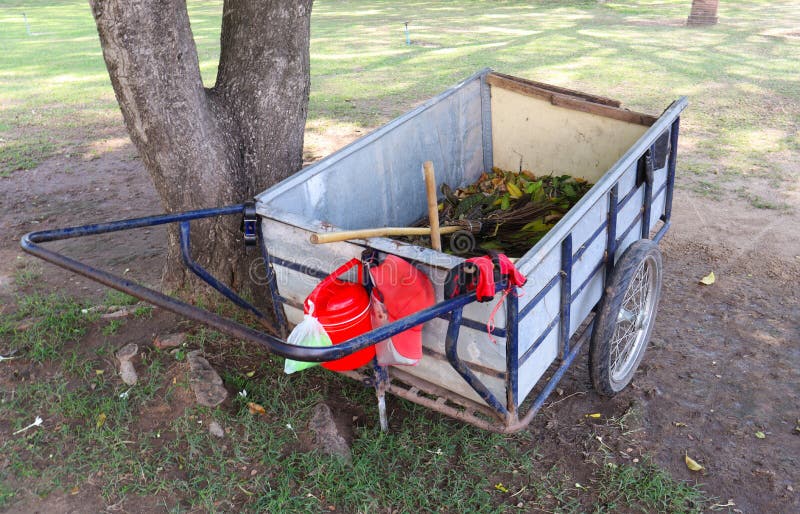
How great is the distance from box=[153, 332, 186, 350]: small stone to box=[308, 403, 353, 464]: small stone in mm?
918

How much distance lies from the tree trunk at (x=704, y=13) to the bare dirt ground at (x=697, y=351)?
8782mm

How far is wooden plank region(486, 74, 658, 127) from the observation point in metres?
3.97

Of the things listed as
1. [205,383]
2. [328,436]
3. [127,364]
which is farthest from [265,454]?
[127,364]

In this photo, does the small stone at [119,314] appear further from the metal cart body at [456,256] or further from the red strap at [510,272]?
the red strap at [510,272]

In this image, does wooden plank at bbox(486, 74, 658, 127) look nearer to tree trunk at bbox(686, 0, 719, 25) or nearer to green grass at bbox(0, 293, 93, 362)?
green grass at bbox(0, 293, 93, 362)

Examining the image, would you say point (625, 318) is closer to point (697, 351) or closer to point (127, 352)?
point (697, 351)

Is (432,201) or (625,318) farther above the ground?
(432,201)

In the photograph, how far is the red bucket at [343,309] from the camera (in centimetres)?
241

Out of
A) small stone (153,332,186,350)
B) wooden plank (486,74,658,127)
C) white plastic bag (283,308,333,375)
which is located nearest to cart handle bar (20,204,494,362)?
white plastic bag (283,308,333,375)

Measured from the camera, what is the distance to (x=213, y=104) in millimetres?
3520

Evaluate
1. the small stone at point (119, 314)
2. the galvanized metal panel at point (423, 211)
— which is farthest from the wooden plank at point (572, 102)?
the small stone at point (119, 314)

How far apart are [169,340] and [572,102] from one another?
2732 mm

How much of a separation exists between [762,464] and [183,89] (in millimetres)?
3086

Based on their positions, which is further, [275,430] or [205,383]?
[205,383]
